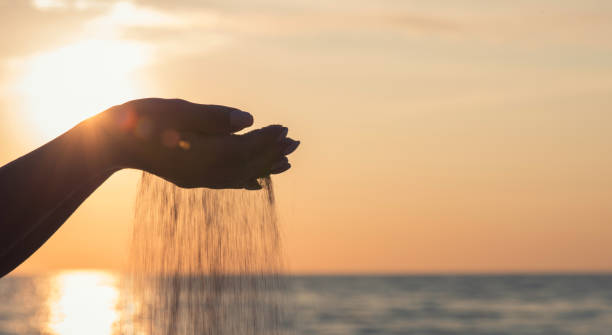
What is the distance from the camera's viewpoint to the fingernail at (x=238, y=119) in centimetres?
163

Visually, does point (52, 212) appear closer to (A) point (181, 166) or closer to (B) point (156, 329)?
(A) point (181, 166)

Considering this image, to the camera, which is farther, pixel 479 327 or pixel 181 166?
pixel 479 327

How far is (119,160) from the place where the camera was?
1587 mm

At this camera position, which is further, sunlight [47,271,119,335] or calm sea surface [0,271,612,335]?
calm sea surface [0,271,612,335]

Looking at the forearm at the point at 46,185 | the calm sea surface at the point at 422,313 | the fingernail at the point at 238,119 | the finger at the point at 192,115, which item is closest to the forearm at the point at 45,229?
the forearm at the point at 46,185

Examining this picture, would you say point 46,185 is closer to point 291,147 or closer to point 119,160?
point 119,160

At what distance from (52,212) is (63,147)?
0.12 metres

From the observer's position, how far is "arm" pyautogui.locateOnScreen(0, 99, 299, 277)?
1470mm

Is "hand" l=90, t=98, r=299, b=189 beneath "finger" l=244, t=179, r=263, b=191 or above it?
above

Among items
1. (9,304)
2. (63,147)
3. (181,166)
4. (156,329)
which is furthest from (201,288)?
(9,304)

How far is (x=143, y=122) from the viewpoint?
1.56 m

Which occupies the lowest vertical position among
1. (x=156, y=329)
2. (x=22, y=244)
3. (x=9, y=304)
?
(x=156, y=329)

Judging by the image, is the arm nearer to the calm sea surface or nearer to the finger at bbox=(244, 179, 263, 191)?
the finger at bbox=(244, 179, 263, 191)

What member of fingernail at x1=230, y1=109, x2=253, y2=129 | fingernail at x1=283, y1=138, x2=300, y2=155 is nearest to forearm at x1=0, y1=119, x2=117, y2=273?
fingernail at x1=230, y1=109, x2=253, y2=129
